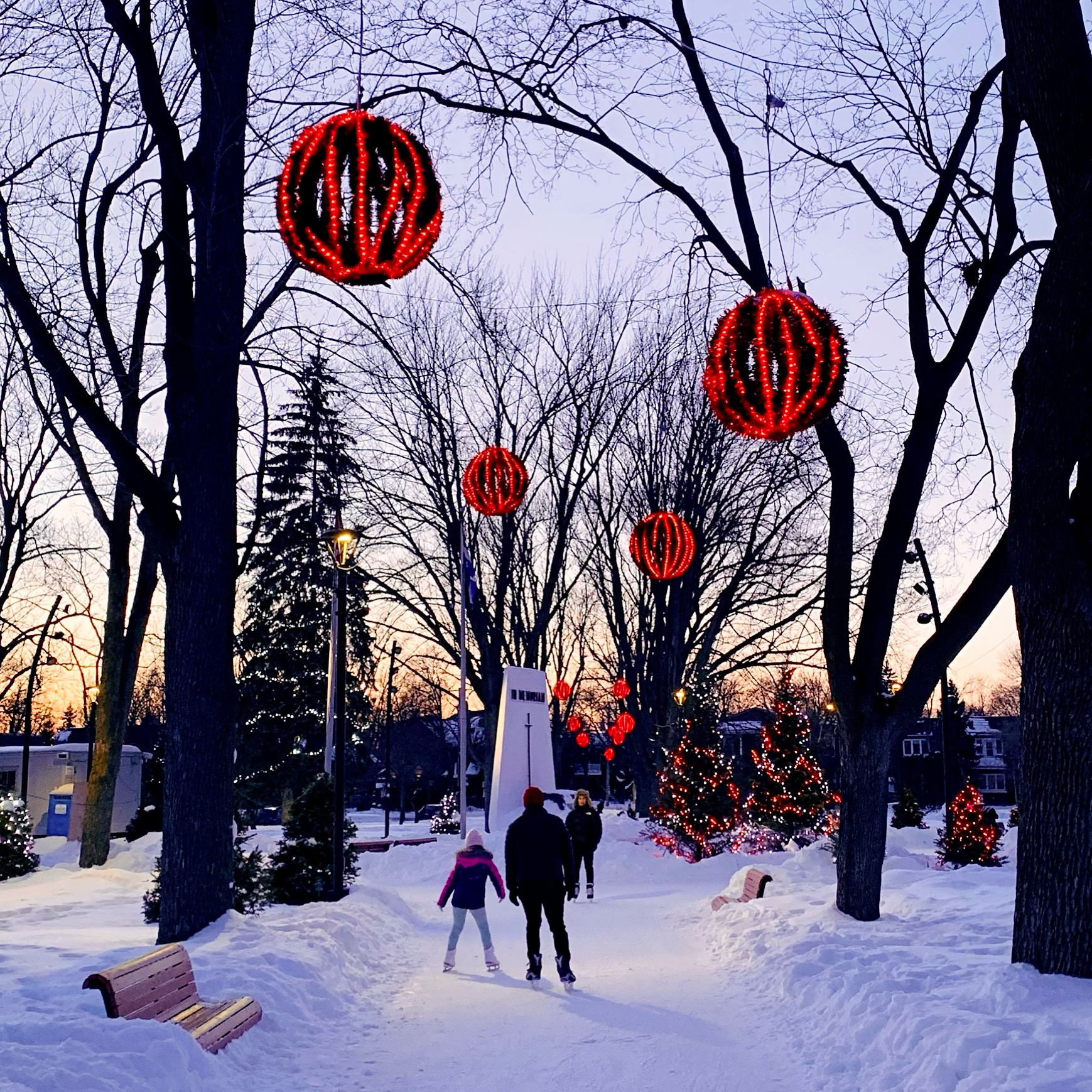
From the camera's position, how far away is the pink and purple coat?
37.7 feet

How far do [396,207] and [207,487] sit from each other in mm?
5397

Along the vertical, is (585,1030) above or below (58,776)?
above

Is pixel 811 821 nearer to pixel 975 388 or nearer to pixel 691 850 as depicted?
pixel 691 850

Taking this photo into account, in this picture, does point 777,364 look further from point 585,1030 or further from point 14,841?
point 14,841

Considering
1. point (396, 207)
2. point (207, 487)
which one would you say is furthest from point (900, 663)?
point (396, 207)

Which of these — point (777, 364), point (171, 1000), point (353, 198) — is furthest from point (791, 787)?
point (353, 198)

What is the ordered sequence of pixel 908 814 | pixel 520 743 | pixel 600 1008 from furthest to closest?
pixel 908 814
pixel 520 743
pixel 600 1008

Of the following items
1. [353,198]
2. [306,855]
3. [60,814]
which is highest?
[353,198]

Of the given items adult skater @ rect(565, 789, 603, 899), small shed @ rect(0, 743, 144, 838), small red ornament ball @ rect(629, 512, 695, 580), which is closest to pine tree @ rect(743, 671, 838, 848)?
adult skater @ rect(565, 789, 603, 899)

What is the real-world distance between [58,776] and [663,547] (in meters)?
39.0

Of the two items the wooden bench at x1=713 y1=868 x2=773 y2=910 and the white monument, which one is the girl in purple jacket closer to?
the wooden bench at x1=713 y1=868 x2=773 y2=910

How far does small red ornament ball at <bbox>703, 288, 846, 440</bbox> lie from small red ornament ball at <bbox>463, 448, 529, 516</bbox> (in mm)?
7224

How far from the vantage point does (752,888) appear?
613 inches

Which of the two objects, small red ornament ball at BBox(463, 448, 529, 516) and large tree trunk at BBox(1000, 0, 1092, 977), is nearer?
large tree trunk at BBox(1000, 0, 1092, 977)
